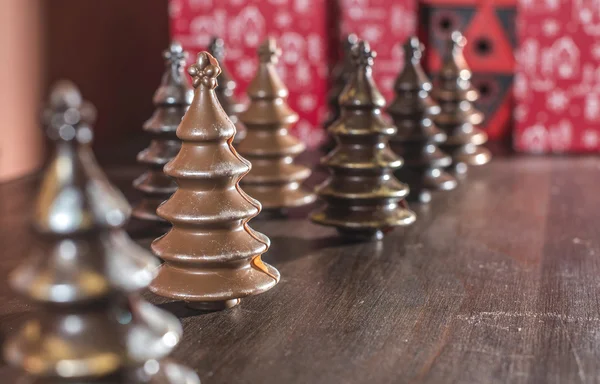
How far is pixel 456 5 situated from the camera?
2281 mm

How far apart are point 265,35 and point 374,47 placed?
1.03 feet

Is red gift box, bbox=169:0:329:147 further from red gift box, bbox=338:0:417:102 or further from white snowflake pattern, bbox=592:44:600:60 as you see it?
white snowflake pattern, bbox=592:44:600:60

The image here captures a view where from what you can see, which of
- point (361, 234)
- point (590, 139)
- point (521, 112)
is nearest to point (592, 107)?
point (590, 139)

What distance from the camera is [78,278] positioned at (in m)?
0.52

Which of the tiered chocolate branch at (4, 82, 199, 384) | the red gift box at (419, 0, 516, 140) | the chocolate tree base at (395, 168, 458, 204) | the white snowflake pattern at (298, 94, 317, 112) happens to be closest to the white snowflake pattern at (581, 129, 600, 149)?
the red gift box at (419, 0, 516, 140)

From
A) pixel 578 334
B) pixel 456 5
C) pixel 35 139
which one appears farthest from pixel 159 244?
pixel 35 139

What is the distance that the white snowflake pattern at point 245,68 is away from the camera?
2.29 m

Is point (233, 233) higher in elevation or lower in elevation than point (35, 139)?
higher

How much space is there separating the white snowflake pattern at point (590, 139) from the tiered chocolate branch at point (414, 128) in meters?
0.84

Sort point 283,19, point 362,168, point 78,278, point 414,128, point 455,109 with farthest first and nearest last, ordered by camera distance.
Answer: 1. point 283,19
2. point 455,109
3. point 414,128
4. point 362,168
5. point 78,278

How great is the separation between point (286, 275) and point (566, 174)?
3.28 ft

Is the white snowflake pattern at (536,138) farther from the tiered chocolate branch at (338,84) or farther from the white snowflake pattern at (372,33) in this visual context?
the tiered chocolate branch at (338,84)

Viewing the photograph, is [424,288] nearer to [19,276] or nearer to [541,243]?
[541,243]

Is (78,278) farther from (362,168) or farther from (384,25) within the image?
(384,25)
